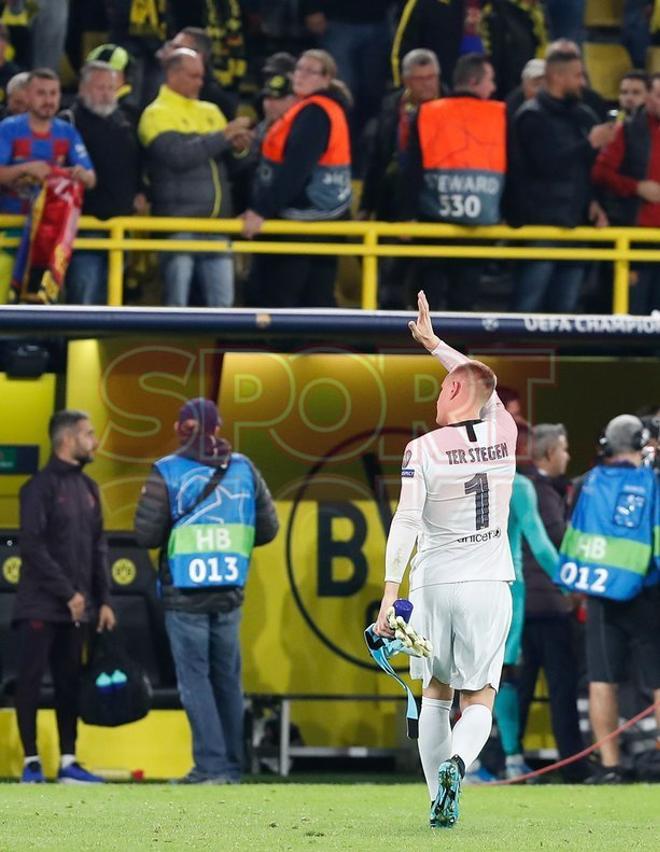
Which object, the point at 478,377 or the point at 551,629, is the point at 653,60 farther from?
the point at 478,377

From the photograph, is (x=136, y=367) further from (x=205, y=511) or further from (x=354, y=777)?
(x=354, y=777)

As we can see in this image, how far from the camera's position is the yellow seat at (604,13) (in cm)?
1694

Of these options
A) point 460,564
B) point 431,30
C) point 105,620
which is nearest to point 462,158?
point 431,30

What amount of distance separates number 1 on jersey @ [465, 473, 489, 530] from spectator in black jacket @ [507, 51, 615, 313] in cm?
497

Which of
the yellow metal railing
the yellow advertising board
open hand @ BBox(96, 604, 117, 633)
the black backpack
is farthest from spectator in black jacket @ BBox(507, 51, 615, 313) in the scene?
the black backpack

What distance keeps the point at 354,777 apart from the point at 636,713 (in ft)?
5.76

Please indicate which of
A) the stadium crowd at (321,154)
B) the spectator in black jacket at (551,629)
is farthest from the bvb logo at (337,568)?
the stadium crowd at (321,154)

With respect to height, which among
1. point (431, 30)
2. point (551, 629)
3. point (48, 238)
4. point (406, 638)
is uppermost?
point (431, 30)

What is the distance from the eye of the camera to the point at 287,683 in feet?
42.6

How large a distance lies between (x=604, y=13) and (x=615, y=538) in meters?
6.66

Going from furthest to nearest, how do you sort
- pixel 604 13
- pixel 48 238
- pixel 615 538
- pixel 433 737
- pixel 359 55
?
pixel 604 13, pixel 359 55, pixel 48 238, pixel 615 538, pixel 433 737

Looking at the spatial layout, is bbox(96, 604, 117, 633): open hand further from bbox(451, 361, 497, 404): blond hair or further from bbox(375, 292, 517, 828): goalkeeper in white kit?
bbox(451, 361, 497, 404): blond hair

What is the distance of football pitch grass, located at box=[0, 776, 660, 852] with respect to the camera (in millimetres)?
7367

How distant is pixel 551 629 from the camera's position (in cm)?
1203
